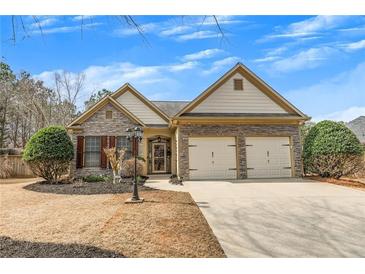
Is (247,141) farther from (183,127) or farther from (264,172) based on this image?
(183,127)

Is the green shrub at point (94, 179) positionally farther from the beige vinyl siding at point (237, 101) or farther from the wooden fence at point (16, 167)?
the beige vinyl siding at point (237, 101)

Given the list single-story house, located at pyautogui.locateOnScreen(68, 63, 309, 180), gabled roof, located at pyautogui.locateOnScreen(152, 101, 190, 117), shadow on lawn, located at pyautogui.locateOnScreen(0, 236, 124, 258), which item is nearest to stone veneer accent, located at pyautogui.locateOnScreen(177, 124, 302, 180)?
single-story house, located at pyautogui.locateOnScreen(68, 63, 309, 180)

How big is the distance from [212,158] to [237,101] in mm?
2649

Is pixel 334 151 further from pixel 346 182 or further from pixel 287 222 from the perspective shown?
pixel 287 222

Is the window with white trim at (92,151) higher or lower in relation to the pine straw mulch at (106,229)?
higher

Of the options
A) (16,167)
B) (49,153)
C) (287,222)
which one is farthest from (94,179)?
(287,222)

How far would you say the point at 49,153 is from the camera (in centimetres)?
877

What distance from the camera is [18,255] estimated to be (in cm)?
289

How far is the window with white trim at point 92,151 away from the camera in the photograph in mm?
10906

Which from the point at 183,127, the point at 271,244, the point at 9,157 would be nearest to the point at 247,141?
the point at 183,127

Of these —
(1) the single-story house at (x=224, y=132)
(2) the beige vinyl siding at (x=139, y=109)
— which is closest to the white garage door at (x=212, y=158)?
(1) the single-story house at (x=224, y=132)

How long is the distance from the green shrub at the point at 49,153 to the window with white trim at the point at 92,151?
1549mm

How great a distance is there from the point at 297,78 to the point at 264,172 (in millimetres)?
5442

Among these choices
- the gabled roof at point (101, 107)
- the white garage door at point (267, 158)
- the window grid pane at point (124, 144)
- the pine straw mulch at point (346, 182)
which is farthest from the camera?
the window grid pane at point (124, 144)
